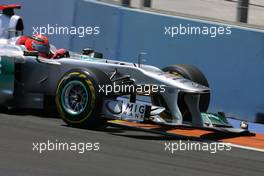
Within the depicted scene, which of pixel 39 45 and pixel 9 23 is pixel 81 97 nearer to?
pixel 39 45

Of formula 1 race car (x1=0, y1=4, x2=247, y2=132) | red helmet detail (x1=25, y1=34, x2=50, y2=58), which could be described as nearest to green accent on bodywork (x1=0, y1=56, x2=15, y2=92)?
formula 1 race car (x1=0, y1=4, x2=247, y2=132)

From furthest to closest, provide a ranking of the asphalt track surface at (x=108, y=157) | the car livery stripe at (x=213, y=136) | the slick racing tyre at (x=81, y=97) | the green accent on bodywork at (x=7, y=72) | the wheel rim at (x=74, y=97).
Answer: the green accent on bodywork at (x=7, y=72) → the wheel rim at (x=74, y=97) → the car livery stripe at (x=213, y=136) → the slick racing tyre at (x=81, y=97) → the asphalt track surface at (x=108, y=157)

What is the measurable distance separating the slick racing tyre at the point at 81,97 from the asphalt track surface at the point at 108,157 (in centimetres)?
14

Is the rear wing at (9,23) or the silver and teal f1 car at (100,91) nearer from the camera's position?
the silver and teal f1 car at (100,91)

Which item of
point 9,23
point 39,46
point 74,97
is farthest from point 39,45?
point 74,97

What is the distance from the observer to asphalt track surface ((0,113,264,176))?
7551mm

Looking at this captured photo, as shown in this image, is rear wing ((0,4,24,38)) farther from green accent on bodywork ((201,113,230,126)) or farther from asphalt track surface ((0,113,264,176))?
green accent on bodywork ((201,113,230,126))

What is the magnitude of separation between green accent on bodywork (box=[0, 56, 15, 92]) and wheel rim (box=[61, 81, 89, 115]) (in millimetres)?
1070

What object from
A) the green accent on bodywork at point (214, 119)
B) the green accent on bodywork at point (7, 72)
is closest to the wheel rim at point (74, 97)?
the green accent on bodywork at point (7, 72)

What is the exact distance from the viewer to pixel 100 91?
9750 mm

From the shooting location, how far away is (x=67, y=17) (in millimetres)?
14156

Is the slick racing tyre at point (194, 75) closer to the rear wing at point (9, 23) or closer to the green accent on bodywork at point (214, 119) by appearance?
the green accent on bodywork at point (214, 119)

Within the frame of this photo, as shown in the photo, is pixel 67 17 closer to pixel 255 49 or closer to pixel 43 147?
pixel 255 49

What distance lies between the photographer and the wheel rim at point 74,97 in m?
10.0
